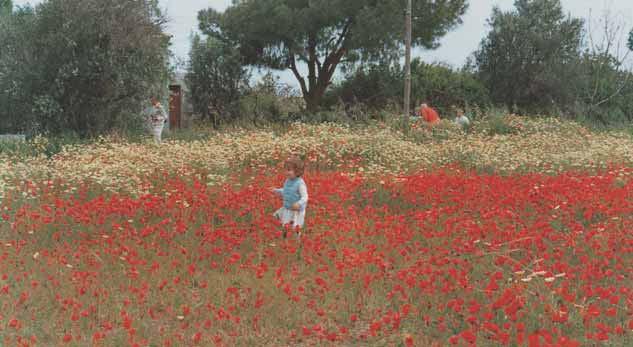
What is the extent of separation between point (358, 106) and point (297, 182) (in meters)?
17.0

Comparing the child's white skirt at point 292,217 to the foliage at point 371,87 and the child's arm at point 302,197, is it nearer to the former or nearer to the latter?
the child's arm at point 302,197

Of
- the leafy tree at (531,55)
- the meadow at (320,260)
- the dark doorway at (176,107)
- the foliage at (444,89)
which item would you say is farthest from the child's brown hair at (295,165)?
the leafy tree at (531,55)

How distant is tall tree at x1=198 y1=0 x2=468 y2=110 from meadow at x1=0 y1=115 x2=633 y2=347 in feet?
44.7

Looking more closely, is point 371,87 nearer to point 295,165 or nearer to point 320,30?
point 320,30

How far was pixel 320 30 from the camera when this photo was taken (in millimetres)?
24188

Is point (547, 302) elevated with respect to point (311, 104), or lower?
lower

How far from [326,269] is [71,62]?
1296 centimetres

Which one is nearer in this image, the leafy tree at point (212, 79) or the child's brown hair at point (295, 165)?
the child's brown hair at point (295, 165)

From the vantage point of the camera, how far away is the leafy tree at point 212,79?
23188 mm

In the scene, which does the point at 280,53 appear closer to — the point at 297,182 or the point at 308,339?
the point at 297,182

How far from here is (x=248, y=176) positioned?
9.76 meters

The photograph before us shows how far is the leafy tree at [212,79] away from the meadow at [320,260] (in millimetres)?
13416

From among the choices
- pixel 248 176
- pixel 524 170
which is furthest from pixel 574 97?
pixel 248 176

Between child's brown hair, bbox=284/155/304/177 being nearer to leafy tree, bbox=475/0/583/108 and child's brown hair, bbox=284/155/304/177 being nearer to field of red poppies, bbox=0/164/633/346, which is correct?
field of red poppies, bbox=0/164/633/346
